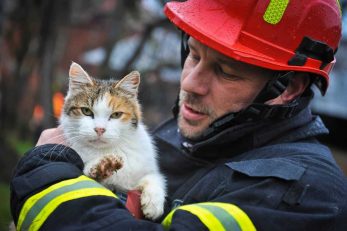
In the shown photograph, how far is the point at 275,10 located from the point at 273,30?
10 centimetres

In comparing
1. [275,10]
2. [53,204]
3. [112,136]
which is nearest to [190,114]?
[112,136]

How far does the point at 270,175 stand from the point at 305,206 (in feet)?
0.62

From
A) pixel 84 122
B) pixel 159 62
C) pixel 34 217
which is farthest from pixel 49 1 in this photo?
pixel 34 217

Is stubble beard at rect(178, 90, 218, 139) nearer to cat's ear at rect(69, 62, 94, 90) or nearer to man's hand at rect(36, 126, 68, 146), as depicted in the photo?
cat's ear at rect(69, 62, 94, 90)

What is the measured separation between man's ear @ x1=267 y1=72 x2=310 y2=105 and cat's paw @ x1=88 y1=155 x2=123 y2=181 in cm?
93

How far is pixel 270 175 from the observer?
2193mm

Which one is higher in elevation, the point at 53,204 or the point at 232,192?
the point at 232,192

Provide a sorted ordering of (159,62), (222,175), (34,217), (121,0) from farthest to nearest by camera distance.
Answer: (159,62) → (121,0) → (222,175) → (34,217)

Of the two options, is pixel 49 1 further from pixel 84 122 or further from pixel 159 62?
pixel 84 122

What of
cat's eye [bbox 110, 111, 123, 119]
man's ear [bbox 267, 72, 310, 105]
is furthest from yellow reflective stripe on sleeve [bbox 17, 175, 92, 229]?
man's ear [bbox 267, 72, 310, 105]

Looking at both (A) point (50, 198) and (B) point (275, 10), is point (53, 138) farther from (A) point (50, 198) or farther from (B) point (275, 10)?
(B) point (275, 10)

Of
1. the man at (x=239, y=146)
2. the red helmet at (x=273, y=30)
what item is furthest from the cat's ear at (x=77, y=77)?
the red helmet at (x=273, y=30)

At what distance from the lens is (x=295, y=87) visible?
283 centimetres

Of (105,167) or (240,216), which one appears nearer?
(240,216)
